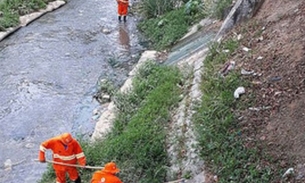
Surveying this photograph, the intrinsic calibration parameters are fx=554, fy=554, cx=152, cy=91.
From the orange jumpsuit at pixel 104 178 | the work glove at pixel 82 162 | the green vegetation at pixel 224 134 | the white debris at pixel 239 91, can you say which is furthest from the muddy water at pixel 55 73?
the white debris at pixel 239 91

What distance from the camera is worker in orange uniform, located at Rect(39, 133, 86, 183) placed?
794 centimetres

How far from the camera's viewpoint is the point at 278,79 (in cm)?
795

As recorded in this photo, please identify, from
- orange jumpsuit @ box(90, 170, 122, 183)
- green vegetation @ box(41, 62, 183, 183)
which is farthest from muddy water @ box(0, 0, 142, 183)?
orange jumpsuit @ box(90, 170, 122, 183)

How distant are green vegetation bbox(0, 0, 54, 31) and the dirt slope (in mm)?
8299

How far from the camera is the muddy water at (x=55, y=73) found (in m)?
10.6

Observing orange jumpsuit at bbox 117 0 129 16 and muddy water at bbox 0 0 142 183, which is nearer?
muddy water at bbox 0 0 142 183

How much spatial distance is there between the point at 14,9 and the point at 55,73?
4574mm

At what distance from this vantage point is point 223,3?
12359 mm

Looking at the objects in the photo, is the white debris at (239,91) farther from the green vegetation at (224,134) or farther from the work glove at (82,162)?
the work glove at (82,162)

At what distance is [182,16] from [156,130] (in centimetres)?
641

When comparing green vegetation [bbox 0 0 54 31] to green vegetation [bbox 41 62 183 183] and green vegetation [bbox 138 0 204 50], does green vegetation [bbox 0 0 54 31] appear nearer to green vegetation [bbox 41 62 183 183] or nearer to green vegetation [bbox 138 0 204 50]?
green vegetation [bbox 138 0 204 50]

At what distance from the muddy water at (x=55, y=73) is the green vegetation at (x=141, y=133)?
109 centimetres

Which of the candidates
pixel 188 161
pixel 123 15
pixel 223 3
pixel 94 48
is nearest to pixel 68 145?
pixel 188 161

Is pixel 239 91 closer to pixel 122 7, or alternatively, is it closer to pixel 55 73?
pixel 55 73
